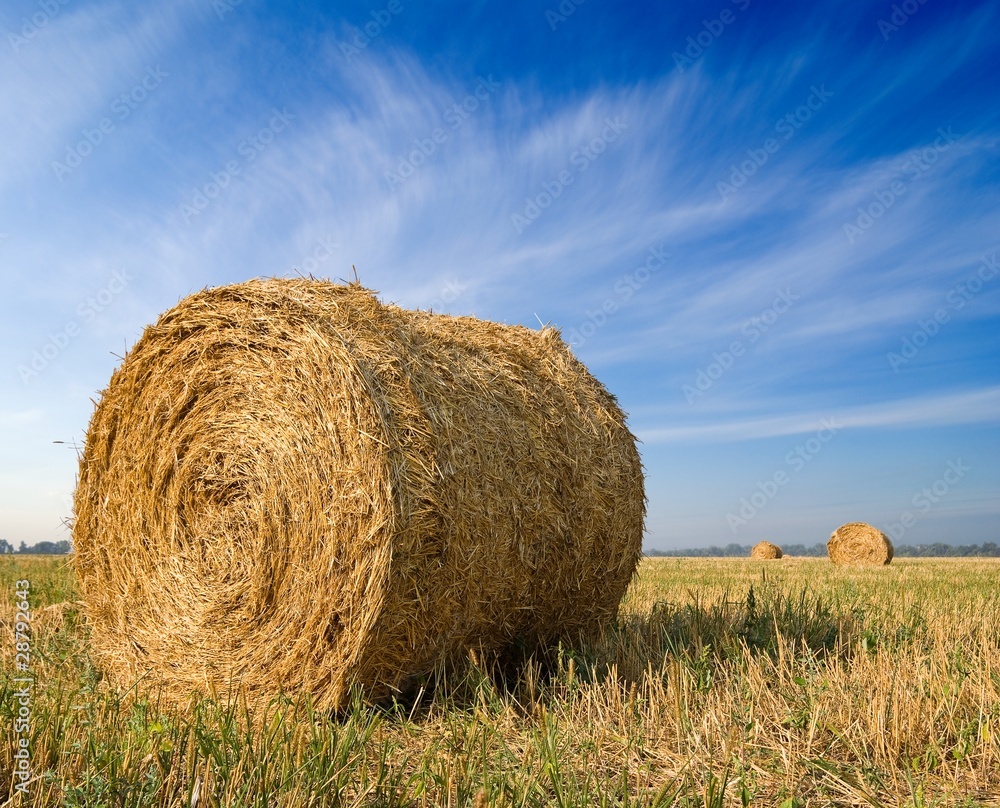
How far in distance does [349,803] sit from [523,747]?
43.3 inches

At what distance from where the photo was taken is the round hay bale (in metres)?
4.45

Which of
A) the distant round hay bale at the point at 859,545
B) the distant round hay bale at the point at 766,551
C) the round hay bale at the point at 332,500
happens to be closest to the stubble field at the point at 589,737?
the round hay bale at the point at 332,500

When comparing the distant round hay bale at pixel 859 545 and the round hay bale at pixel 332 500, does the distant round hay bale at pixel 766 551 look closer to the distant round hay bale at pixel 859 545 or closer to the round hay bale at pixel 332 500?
the distant round hay bale at pixel 859 545

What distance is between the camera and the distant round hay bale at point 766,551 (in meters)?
28.7

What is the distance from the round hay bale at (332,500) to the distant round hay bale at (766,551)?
24.3 m

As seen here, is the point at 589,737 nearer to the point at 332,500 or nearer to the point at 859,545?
the point at 332,500

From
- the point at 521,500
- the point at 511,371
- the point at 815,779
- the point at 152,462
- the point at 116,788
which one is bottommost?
the point at 815,779

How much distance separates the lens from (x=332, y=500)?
4512 mm

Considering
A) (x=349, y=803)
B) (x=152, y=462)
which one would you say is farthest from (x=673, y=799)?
(x=152, y=462)

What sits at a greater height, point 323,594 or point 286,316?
point 286,316

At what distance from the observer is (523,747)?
12.7 feet

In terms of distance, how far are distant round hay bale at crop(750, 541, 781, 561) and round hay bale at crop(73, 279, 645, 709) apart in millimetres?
24296

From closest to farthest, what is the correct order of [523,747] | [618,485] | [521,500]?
[523,747] → [521,500] → [618,485]

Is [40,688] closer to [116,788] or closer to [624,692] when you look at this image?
[116,788]
